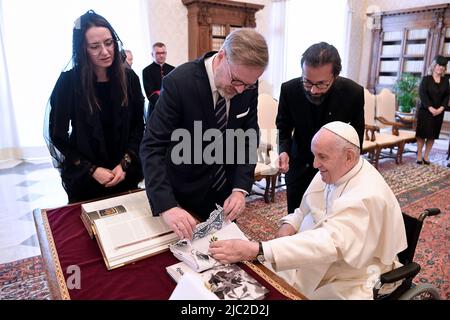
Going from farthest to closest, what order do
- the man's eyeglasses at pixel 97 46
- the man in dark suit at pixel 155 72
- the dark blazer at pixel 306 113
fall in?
the man in dark suit at pixel 155 72 < the dark blazer at pixel 306 113 < the man's eyeglasses at pixel 97 46

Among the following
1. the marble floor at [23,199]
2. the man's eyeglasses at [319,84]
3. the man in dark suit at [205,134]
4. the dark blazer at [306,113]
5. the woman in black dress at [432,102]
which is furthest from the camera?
the woman in black dress at [432,102]

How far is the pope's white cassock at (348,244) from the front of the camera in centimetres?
128

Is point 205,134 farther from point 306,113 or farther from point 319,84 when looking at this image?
point 306,113

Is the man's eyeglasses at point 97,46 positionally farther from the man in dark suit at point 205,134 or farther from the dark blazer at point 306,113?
the dark blazer at point 306,113

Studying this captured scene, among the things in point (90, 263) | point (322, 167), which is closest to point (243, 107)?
point (322, 167)

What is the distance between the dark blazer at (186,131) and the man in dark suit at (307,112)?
0.44 metres

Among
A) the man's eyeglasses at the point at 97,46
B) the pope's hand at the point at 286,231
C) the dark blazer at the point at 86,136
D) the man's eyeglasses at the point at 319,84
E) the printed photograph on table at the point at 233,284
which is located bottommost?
the pope's hand at the point at 286,231

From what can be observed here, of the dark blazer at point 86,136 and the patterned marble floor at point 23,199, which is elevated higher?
the dark blazer at point 86,136

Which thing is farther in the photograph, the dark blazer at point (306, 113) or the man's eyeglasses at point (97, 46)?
the dark blazer at point (306, 113)

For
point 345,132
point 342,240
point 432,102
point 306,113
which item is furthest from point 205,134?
point 432,102

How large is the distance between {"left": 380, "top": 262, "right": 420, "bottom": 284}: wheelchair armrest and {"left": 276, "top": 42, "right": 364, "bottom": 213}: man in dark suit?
83 centimetres

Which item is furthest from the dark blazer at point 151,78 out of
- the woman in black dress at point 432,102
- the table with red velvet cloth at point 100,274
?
the woman in black dress at point 432,102

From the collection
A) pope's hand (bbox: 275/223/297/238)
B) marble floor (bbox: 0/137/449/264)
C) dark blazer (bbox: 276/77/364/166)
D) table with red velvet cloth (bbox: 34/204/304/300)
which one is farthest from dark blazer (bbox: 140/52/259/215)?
marble floor (bbox: 0/137/449/264)

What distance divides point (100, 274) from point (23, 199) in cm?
350
